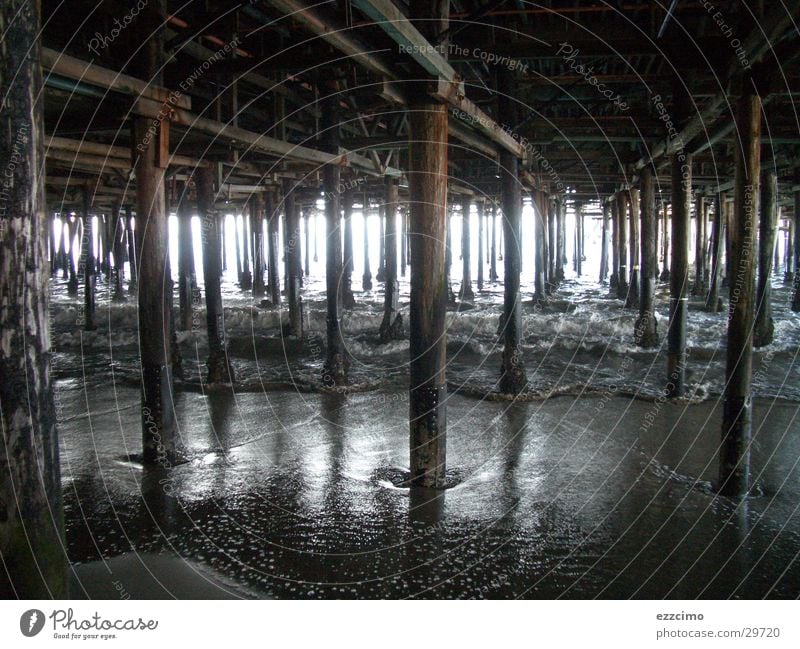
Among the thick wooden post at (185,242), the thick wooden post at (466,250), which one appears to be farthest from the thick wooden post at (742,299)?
the thick wooden post at (466,250)

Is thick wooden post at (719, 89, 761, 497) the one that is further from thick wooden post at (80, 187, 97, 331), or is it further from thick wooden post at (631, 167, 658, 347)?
thick wooden post at (80, 187, 97, 331)

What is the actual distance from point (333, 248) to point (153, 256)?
12.5ft

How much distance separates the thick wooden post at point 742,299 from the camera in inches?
214

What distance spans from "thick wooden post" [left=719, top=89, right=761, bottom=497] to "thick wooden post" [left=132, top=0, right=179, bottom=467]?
5238mm

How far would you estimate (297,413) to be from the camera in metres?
8.80

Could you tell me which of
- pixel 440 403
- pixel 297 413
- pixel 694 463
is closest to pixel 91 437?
pixel 297 413

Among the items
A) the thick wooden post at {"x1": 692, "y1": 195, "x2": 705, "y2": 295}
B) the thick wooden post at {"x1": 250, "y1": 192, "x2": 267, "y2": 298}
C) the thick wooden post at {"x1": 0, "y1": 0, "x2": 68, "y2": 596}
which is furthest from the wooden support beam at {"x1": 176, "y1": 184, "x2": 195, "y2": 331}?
the thick wooden post at {"x1": 692, "y1": 195, "x2": 705, "y2": 295}

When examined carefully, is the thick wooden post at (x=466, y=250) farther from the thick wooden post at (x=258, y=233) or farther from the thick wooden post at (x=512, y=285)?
the thick wooden post at (x=512, y=285)

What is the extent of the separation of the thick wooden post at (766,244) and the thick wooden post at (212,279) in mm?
8700

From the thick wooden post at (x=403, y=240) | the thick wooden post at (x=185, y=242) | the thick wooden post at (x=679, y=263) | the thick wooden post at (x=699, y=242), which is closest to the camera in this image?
the thick wooden post at (x=679, y=263)

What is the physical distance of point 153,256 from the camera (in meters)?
6.42

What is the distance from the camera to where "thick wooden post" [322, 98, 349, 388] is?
31.4 ft

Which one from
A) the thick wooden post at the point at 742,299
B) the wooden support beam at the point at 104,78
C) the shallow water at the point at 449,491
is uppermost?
the wooden support beam at the point at 104,78

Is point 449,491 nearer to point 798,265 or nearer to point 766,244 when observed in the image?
point 766,244
